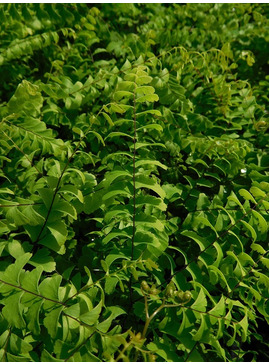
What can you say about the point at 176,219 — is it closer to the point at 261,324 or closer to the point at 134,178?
the point at 134,178

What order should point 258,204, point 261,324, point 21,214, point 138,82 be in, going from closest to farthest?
point 21,214 → point 138,82 → point 258,204 → point 261,324

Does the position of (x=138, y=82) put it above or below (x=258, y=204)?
above

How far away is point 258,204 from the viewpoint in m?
1.65

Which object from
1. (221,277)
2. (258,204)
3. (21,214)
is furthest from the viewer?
(258,204)

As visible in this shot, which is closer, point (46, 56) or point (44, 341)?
point (44, 341)

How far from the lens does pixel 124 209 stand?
1447mm

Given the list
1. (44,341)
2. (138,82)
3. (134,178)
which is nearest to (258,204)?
(134,178)

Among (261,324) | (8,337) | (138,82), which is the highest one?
(138,82)

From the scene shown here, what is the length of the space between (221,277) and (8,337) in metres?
0.84

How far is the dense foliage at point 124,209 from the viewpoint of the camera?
1.23m

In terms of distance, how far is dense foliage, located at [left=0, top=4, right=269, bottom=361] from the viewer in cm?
123

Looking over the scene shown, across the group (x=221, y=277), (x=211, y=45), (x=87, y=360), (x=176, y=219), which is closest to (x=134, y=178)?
(x=176, y=219)

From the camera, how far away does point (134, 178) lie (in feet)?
4.73

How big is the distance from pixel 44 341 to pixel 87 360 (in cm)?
18
